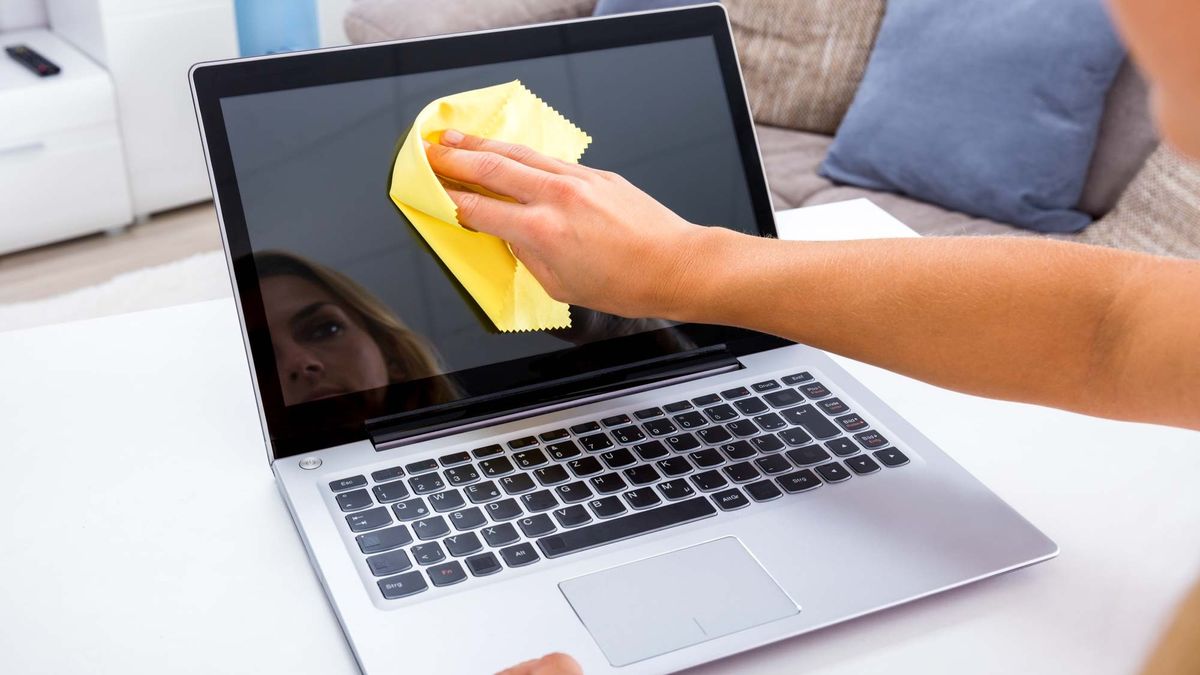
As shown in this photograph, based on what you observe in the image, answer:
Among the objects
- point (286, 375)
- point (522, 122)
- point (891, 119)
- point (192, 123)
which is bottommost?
point (192, 123)

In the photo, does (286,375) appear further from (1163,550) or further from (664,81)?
(1163,550)

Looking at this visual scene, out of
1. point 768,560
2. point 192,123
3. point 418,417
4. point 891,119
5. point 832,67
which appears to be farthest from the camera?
point 192,123

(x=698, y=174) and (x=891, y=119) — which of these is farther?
(x=891, y=119)

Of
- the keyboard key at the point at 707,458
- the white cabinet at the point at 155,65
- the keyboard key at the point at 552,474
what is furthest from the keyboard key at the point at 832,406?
the white cabinet at the point at 155,65

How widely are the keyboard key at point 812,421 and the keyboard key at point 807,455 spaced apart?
2cm

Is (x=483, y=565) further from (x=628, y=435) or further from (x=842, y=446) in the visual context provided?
(x=842, y=446)

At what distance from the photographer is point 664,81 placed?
0.89 metres

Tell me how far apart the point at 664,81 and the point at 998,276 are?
0.32 m

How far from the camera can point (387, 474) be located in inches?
28.0

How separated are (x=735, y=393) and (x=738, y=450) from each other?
71mm

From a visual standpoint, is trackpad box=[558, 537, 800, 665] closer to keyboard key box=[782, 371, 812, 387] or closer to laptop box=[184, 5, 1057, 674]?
laptop box=[184, 5, 1057, 674]

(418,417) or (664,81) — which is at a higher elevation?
(664,81)

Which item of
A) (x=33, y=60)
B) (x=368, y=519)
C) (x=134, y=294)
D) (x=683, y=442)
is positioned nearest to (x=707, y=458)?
(x=683, y=442)

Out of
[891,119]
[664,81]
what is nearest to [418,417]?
[664,81]
